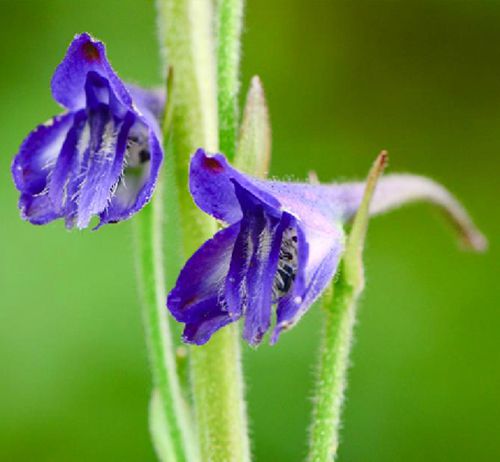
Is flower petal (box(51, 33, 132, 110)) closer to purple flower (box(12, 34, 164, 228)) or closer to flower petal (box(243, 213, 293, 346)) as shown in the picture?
purple flower (box(12, 34, 164, 228))

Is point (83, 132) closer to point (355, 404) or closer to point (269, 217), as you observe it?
point (269, 217)

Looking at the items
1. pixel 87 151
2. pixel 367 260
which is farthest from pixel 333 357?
pixel 367 260

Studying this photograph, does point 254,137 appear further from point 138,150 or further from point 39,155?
point 39,155

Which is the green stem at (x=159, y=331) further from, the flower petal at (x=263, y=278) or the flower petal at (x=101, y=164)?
the flower petal at (x=263, y=278)

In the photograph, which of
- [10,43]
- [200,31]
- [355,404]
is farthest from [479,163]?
[200,31]

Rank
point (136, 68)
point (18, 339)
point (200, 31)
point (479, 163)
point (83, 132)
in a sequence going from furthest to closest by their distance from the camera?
point (479, 163) < point (136, 68) < point (18, 339) < point (200, 31) < point (83, 132)

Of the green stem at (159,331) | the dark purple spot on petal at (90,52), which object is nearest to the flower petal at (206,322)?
the green stem at (159,331)
